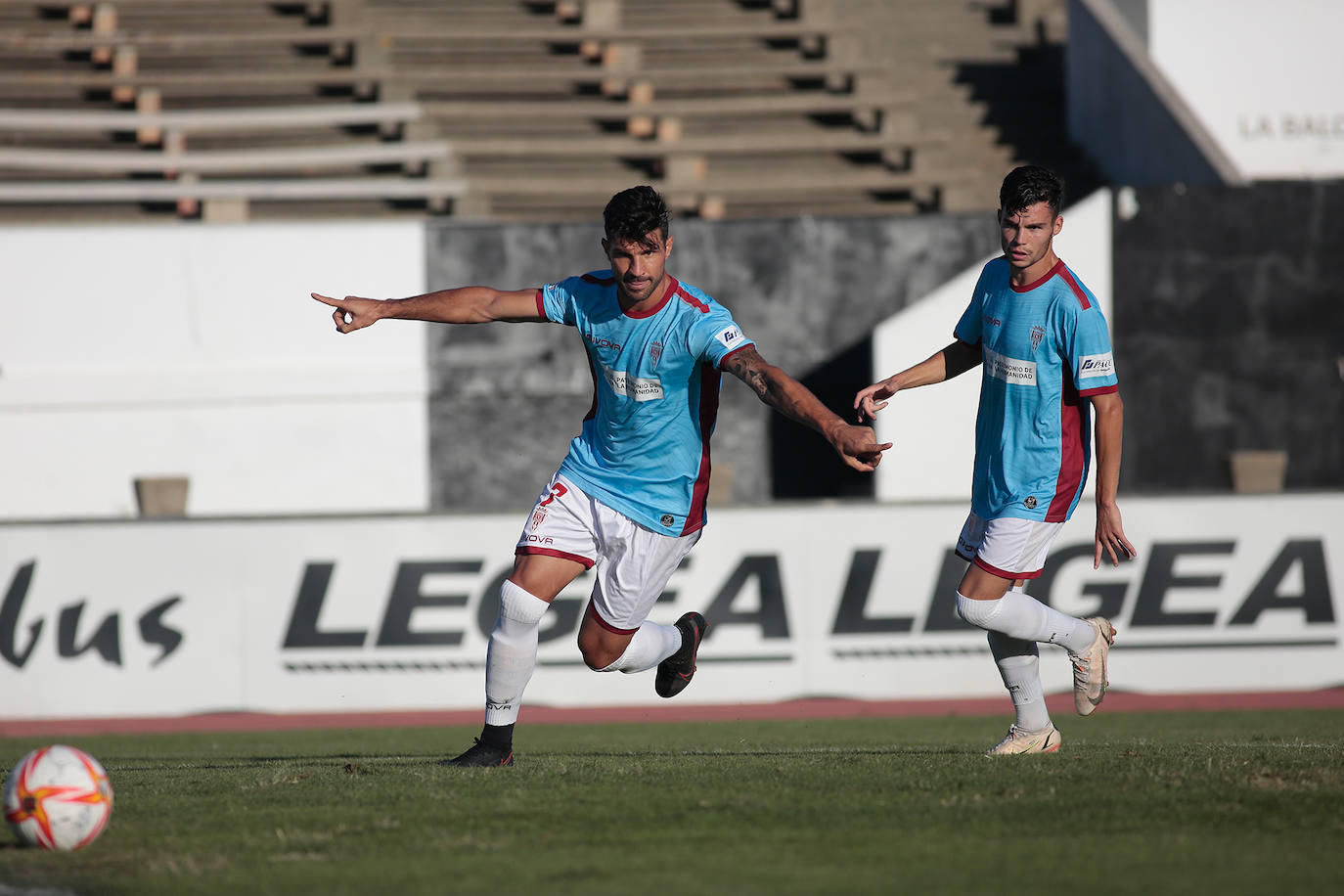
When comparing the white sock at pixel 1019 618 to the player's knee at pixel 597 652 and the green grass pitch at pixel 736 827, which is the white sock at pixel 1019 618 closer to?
the green grass pitch at pixel 736 827

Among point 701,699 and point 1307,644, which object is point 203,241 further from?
point 1307,644

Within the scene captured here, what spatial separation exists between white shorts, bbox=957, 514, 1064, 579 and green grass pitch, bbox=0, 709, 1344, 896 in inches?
33.4

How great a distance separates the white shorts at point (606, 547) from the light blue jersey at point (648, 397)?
6cm

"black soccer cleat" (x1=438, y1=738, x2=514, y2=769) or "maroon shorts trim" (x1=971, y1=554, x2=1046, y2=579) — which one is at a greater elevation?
"maroon shorts trim" (x1=971, y1=554, x2=1046, y2=579)

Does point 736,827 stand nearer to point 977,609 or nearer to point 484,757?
point 484,757

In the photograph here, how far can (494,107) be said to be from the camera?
2214cm

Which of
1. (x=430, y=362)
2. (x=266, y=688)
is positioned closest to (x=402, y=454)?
(x=430, y=362)

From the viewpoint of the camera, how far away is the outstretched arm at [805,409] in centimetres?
554

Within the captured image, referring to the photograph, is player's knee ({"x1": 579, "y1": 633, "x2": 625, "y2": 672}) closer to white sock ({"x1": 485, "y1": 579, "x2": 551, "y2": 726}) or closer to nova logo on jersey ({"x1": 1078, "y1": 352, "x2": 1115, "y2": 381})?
white sock ({"x1": 485, "y1": 579, "x2": 551, "y2": 726})

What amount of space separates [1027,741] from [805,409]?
7.42 ft

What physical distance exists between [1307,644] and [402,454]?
10361 mm

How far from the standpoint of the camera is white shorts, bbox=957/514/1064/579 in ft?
22.1

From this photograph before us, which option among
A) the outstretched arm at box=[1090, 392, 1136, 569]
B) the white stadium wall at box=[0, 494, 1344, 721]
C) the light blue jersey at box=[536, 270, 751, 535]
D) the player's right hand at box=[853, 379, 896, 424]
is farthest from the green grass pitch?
the white stadium wall at box=[0, 494, 1344, 721]

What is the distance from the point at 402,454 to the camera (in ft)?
59.9
